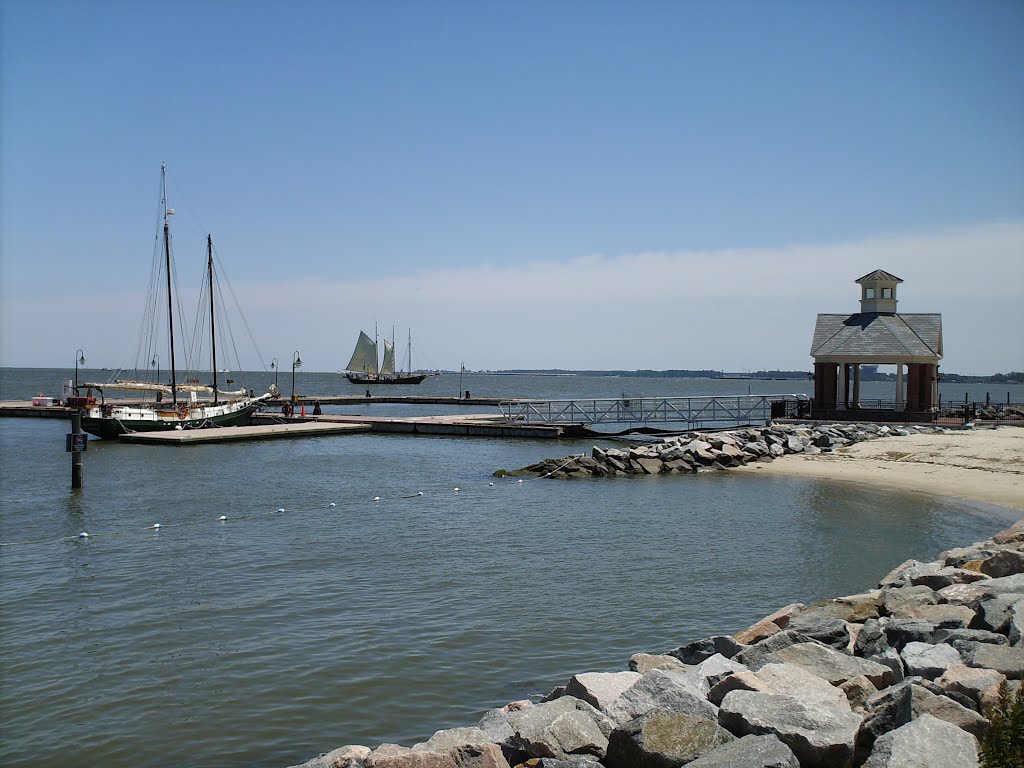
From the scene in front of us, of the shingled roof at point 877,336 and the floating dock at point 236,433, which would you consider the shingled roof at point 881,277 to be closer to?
the shingled roof at point 877,336

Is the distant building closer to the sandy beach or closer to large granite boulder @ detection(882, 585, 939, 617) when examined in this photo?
the sandy beach

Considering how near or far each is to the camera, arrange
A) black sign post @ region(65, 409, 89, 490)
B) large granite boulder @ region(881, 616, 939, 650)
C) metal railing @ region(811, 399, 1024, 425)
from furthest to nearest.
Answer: metal railing @ region(811, 399, 1024, 425) → black sign post @ region(65, 409, 89, 490) → large granite boulder @ region(881, 616, 939, 650)

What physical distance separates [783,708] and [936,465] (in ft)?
73.1

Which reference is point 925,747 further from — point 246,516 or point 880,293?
point 880,293

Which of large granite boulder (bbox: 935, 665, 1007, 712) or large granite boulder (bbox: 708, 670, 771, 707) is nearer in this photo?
large granite boulder (bbox: 935, 665, 1007, 712)

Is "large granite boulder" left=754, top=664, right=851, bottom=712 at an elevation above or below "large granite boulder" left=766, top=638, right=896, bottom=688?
above

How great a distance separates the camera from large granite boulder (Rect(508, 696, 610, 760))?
5.87 meters

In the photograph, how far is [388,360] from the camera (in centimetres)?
12338

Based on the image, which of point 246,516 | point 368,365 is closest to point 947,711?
point 246,516

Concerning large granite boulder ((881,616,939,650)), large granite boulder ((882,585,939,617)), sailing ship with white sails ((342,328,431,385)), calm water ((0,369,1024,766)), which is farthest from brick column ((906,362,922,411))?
sailing ship with white sails ((342,328,431,385))

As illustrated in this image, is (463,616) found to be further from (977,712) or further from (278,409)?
(278,409)

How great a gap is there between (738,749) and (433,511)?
1547 centimetres

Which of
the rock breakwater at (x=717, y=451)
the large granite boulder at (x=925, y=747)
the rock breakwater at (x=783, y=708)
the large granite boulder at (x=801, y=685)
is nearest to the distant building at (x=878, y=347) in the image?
the rock breakwater at (x=717, y=451)

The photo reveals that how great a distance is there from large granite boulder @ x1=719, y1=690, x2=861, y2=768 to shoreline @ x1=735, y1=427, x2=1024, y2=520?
1513cm
